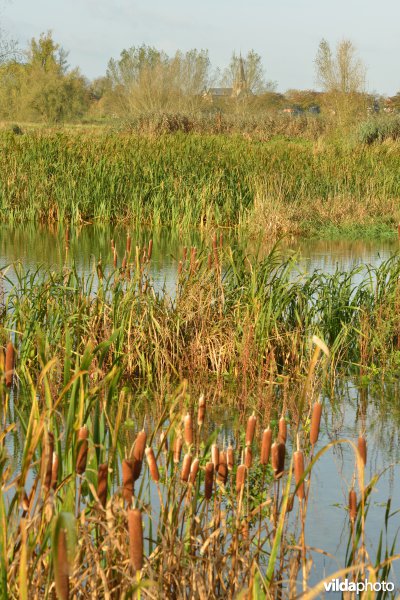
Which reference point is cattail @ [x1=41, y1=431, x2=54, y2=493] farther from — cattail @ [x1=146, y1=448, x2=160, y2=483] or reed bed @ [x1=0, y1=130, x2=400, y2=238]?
reed bed @ [x1=0, y1=130, x2=400, y2=238]

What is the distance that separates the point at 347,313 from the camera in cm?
660

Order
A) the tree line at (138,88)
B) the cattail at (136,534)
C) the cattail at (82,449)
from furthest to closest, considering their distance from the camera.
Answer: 1. the tree line at (138,88)
2. the cattail at (82,449)
3. the cattail at (136,534)

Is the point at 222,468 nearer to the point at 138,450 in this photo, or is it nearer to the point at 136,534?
the point at 138,450

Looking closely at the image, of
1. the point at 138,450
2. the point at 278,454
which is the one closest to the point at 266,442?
the point at 278,454

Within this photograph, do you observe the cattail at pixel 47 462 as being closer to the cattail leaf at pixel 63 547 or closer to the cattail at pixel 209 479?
the cattail at pixel 209 479

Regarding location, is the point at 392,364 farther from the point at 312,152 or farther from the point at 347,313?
the point at 312,152

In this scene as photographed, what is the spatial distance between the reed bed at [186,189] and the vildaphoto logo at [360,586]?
33.8 ft

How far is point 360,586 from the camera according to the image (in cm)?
273

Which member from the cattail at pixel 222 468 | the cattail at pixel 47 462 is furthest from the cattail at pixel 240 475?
the cattail at pixel 47 462

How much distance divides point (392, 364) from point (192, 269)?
149cm

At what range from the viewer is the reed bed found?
14508 mm

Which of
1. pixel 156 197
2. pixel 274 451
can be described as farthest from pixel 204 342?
pixel 156 197

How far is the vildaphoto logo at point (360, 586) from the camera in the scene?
2035 mm

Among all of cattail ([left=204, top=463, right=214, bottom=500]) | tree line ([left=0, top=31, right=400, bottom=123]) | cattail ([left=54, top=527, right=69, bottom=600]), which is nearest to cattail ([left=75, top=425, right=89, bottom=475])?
cattail ([left=204, top=463, right=214, bottom=500])
